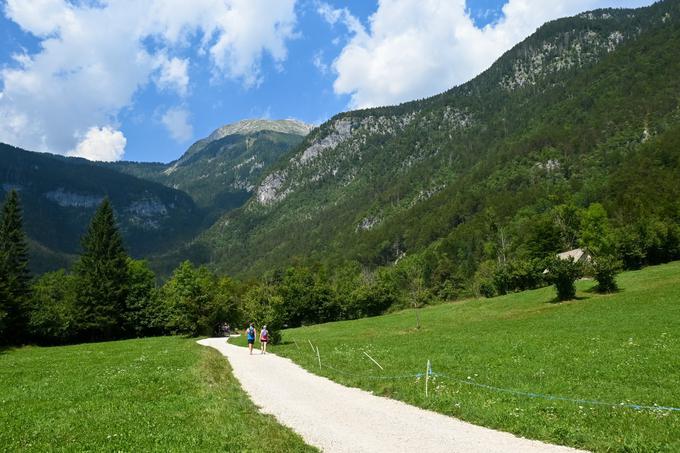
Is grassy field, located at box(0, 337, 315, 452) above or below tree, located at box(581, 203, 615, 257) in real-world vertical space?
below

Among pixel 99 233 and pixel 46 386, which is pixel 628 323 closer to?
pixel 46 386

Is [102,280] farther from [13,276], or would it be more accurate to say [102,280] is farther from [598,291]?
[598,291]

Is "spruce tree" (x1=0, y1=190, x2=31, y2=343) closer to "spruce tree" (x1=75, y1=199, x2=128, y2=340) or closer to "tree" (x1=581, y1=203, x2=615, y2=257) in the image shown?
"spruce tree" (x1=75, y1=199, x2=128, y2=340)

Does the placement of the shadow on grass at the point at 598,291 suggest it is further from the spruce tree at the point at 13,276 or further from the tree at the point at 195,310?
the spruce tree at the point at 13,276

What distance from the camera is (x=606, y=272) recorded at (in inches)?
2174

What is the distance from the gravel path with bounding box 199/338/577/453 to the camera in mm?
11664

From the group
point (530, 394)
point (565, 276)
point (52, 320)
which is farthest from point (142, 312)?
point (530, 394)

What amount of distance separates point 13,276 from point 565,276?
3024 inches

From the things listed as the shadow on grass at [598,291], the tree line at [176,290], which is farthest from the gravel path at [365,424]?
the shadow on grass at [598,291]

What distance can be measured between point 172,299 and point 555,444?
80.8 metres

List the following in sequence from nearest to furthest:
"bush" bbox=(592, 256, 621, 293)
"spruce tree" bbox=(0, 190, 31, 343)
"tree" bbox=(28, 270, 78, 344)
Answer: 1. "bush" bbox=(592, 256, 621, 293)
2. "spruce tree" bbox=(0, 190, 31, 343)
3. "tree" bbox=(28, 270, 78, 344)

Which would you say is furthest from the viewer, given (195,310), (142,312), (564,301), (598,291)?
(142,312)

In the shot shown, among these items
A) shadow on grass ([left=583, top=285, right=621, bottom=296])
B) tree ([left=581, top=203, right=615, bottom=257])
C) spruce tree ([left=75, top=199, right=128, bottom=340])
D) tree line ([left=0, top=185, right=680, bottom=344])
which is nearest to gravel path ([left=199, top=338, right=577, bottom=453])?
tree line ([left=0, top=185, right=680, bottom=344])

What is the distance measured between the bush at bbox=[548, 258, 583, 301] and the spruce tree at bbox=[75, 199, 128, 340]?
6971 cm
